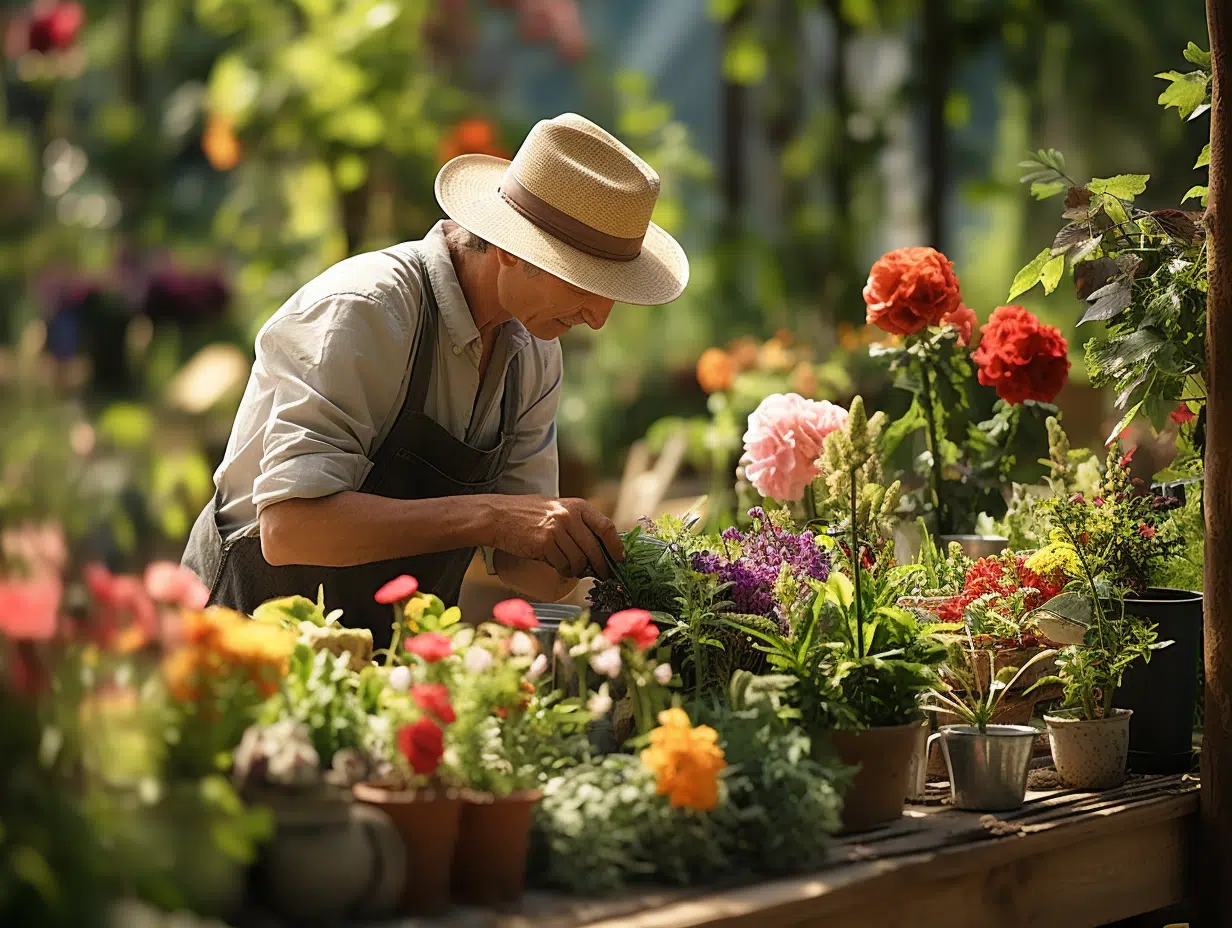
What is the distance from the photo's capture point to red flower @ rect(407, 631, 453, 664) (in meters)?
1.47

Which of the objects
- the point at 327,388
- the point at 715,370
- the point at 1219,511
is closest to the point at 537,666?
the point at 327,388

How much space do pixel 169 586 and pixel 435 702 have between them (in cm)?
27

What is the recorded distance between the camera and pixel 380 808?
1366 mm

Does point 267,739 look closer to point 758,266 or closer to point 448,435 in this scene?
point 448,435

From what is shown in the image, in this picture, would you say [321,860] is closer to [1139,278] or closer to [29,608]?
[29,608]

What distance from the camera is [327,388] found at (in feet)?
7.23

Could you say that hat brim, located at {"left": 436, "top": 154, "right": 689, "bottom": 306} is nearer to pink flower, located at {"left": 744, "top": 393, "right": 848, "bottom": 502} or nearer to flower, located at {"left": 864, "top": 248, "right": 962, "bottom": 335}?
pink flower, located at {"left": 744, "top": 393, "right": 848, "bottom": 502}

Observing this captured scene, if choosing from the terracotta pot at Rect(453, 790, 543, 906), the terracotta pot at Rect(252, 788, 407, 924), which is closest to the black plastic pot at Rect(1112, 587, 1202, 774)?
the terracotta pot at Rect(453, 790, 543, 906)

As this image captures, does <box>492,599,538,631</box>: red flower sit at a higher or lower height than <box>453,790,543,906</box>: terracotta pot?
higher

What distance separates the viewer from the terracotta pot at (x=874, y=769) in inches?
68.4

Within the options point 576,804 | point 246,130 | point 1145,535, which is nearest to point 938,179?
point 246,130

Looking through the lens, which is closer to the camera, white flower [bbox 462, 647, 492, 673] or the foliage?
white flower [bbox 462, 647, 492, 673]

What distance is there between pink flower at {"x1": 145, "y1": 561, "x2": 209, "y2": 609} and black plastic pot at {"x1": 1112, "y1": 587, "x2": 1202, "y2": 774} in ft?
4.54

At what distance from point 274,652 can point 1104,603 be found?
50.5 inches
